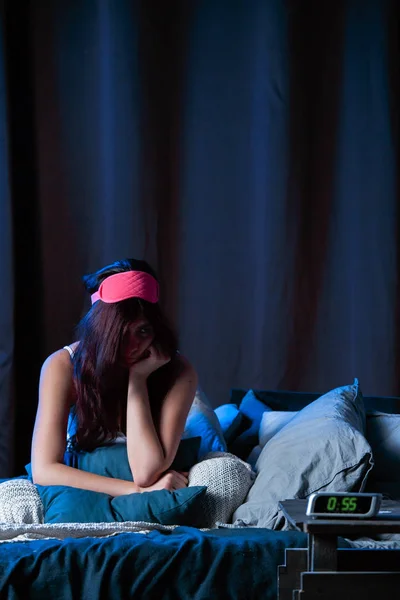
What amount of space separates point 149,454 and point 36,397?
143 centimetres

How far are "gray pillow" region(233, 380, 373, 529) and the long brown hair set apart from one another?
0.39 m

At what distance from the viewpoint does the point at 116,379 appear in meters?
2.04

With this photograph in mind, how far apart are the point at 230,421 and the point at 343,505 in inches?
46.5

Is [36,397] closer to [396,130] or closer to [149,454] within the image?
[149,454]

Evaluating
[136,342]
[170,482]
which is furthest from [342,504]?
[136,342]

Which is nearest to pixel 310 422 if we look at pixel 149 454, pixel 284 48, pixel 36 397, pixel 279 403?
pixel 149 454

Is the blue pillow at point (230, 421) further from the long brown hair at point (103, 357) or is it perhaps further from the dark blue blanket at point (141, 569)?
the dark blue blanket at point (141, 569)

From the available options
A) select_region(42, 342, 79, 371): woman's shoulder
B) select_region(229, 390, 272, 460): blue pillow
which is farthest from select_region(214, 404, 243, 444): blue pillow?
select_region(42, 342, 79, 371): woman's shoulder

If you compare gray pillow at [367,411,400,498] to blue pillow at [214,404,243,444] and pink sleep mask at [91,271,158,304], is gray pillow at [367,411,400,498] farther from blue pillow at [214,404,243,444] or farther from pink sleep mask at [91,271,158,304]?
pink sleep mask at [91,271,158,304]

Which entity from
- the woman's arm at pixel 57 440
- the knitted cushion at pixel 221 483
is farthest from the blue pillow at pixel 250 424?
the woman's arm at pixel 57 440

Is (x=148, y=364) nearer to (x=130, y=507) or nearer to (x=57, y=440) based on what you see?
(x=57, y=440)

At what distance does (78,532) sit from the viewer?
155 cm

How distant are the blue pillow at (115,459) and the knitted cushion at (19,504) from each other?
0.48ft

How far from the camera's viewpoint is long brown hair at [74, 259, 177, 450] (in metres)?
1.96
